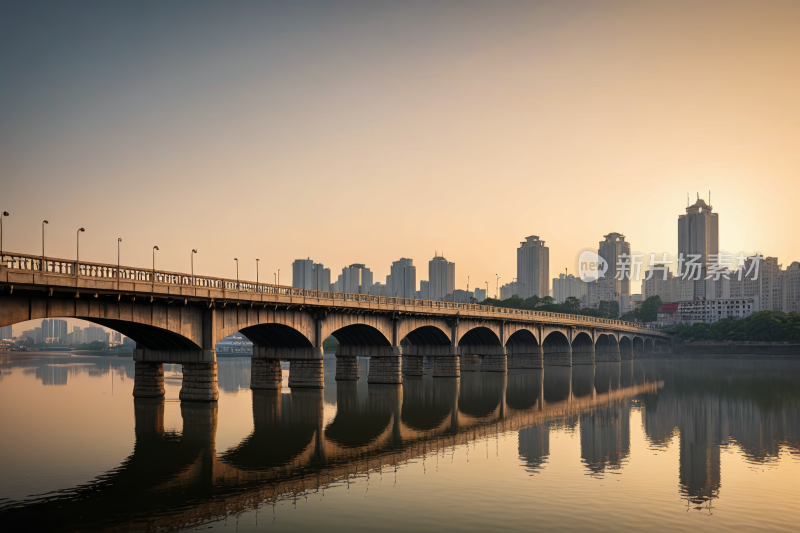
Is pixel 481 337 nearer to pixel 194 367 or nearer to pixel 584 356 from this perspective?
pixel 584 356

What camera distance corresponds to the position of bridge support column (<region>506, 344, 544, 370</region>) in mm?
114625

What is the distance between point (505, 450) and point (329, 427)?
44.7 ft

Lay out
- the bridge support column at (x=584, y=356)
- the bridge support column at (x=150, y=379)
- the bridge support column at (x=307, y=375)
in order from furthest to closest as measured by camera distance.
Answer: the bridge support column at (x=584, y=356)
the bridge support column at (x=307, y=375)
the bridge support column at (x=150, y=379)

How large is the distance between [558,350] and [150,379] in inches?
3650

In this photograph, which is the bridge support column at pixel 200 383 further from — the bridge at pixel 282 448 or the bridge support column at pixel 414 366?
the bridge support column at pixel 414 366

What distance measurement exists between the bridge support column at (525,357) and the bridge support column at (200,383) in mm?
72994

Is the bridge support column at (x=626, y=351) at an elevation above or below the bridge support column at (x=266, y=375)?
below

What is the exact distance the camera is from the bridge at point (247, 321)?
39.1 metres

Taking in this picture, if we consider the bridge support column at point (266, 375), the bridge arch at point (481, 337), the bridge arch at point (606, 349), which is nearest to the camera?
the bridge support column at point (266, 375)

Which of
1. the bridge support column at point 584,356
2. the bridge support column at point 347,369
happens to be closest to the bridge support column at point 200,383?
the bridge support column at point 347,369

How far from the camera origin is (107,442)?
37.8 metres

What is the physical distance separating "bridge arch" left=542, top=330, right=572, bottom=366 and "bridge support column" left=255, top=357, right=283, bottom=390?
74.0 m

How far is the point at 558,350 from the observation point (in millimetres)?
132875

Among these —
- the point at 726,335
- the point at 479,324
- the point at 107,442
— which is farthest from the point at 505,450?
the point at 726,335
